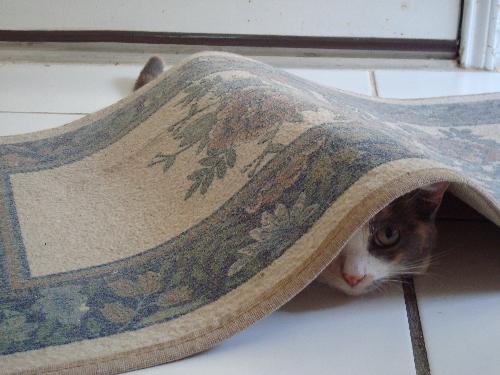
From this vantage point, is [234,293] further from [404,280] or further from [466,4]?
[466,4]

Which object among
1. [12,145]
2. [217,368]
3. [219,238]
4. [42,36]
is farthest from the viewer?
[42,36]

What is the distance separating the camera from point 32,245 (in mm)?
800

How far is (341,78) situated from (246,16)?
0.27 metres

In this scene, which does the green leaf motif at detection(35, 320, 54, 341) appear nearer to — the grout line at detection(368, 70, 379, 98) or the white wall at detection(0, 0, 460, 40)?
the grout line at detection(368, 70, 379, 98)

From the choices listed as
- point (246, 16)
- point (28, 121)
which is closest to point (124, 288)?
point (28, 121)

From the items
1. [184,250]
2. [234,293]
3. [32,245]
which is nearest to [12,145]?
[32,245]

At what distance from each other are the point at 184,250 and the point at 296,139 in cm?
17

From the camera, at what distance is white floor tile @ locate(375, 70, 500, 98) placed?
136 cm

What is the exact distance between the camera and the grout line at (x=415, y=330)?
64 centimetres

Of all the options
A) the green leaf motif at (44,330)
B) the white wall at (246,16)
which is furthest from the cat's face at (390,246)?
the white wall at (246,16)

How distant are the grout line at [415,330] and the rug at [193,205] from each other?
0.12 meters

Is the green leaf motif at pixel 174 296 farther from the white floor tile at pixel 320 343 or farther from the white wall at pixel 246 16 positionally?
the white wall at pixel 246 16

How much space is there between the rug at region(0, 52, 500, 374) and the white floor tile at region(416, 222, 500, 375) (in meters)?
0.07

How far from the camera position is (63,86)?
4.71ft
